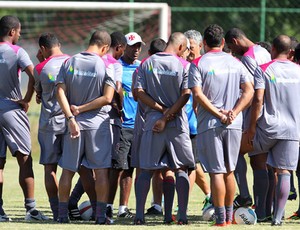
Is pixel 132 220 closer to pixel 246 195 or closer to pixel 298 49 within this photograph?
pixel 246 195

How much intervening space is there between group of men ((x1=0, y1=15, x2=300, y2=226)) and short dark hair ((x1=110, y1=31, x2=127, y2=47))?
457 mm

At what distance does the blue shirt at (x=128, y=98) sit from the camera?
12.3 meters

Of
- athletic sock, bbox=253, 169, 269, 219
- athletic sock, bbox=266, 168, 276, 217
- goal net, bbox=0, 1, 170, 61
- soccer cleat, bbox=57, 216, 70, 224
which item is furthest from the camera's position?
goal net, bbox=0, 1, 170, 61

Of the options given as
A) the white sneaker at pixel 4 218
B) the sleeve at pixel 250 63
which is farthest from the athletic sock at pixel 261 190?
the white sneaker at pixel 4 218

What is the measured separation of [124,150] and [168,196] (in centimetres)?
142

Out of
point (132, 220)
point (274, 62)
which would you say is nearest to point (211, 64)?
point (274, 62)

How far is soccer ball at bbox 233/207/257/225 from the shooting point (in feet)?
35.5

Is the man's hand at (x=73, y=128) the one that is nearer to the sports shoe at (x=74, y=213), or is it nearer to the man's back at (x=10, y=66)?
the man's back at (x=10, y=66)

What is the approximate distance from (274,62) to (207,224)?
2.15 m

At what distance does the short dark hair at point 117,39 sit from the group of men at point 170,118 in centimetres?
46

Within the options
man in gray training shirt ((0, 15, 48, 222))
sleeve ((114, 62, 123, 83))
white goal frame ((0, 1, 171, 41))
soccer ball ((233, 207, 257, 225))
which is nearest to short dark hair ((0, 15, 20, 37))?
man in gray training shirt ((0, 15, 48, 222))

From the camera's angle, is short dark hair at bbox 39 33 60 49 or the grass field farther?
short dark hair at bbox 39 33 60 49

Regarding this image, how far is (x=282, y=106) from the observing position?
35.4ft

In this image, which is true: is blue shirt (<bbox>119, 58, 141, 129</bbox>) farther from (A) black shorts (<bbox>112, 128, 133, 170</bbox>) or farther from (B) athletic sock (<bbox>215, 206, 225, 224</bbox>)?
(B) athletic sock (<bbox>215, 206, 225, 224</bbox>)
